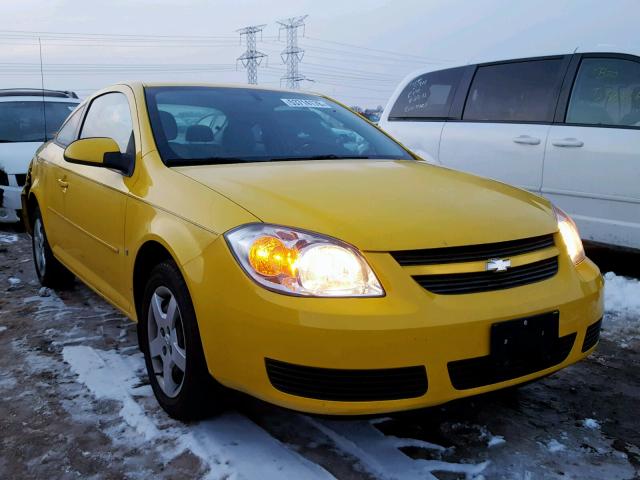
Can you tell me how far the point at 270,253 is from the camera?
2.06 metres

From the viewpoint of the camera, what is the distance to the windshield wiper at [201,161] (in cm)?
274

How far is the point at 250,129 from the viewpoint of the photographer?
3135 millimetres

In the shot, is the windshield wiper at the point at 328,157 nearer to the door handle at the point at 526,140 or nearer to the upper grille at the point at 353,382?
the upper grille at the point at 353,382

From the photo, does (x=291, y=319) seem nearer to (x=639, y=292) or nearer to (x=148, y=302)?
(x=148, y=302)

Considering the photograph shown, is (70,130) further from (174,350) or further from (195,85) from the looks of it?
(174,350)

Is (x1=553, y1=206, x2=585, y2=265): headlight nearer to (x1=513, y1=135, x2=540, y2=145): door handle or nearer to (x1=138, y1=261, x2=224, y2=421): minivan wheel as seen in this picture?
(x1=138, y1=261, x2=224, y2=421): minivan wheel

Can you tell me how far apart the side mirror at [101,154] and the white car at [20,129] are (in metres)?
4.55

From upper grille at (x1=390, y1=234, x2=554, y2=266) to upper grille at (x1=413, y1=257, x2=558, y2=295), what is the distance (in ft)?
0.17

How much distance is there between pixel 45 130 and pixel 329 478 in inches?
A: 280

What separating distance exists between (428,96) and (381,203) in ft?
12.6

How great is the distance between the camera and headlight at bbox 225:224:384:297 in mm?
2000

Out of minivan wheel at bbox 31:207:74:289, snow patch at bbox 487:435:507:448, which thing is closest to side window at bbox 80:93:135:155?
minivan wheel at bbox 31:207:74:289

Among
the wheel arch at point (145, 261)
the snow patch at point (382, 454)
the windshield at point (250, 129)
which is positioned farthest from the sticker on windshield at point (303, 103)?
the snow patch at point (382, 454)

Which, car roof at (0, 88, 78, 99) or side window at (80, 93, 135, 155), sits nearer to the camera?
side window at (80, 93, 135, 155)
